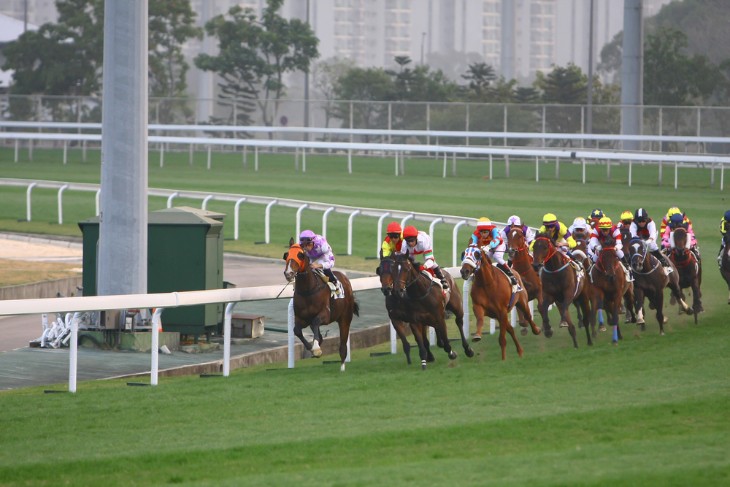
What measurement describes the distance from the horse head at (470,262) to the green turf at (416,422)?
0.84m

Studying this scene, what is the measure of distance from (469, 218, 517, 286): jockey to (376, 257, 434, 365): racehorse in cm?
96

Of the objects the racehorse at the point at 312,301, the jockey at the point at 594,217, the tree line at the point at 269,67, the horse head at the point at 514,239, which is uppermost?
the tree line at the point at 269,67

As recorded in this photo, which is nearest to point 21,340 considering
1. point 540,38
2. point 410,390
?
point 410,390

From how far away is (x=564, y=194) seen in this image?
3081cm

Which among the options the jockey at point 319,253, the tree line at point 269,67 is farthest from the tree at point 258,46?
the jockey at point 319,253

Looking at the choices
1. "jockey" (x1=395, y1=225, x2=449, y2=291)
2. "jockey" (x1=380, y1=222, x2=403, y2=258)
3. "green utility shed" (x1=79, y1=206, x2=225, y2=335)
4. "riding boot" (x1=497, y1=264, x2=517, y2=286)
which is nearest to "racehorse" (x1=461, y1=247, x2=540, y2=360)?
"riding boot" (x1=497, y1=264, x2=517, y2=286)

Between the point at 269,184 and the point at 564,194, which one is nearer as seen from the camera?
the point at 564,194

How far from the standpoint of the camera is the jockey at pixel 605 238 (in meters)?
14.1

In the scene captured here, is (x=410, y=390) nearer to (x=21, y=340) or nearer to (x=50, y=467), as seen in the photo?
(x=50, y=467)

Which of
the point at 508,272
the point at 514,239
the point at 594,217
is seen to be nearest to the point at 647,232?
the point at 594,217

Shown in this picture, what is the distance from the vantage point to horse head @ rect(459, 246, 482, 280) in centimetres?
1226

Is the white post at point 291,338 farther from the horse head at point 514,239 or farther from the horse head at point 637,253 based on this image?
the horse head at point 637,253

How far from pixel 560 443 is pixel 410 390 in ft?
8.19

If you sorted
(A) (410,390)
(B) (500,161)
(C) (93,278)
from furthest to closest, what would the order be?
1. (B) (500,161)
2. (C) (93,278)
3. (A) (410,390)
